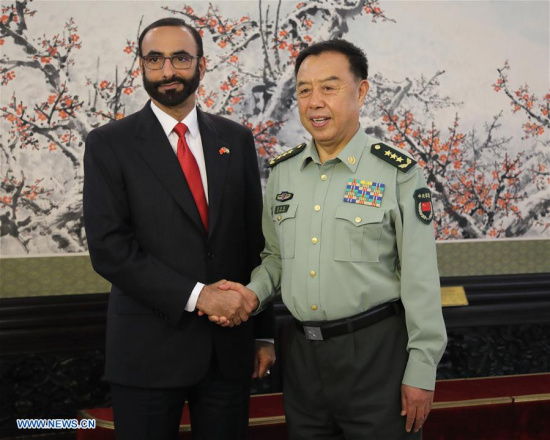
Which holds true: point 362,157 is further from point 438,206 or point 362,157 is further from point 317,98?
point 438,206

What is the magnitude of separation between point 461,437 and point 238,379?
60.1 inches

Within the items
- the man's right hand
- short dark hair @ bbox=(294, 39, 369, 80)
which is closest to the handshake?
the man's right hand

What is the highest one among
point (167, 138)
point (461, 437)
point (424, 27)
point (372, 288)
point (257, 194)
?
point (424, 27)

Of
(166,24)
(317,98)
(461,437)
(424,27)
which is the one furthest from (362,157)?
(424,27)

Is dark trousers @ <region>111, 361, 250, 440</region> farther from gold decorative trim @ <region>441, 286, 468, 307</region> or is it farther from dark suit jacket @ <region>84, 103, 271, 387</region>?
gold decorative trim @ <region>441, 286, 468, 307</region>

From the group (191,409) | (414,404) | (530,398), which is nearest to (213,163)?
(191,409)

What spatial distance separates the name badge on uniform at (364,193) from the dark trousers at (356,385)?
30cm

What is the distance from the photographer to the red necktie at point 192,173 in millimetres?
1903

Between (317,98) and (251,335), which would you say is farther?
(251,335)

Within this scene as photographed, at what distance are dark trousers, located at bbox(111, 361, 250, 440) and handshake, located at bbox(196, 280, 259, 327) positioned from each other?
164 mm

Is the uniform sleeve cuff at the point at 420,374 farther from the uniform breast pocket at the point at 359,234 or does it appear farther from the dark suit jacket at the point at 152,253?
the dark suit jacket at the point at 152,253

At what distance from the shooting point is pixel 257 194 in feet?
6.80

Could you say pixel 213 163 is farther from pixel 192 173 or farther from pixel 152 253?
pixel 152 253

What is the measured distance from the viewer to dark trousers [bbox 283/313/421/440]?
1.68 meters
